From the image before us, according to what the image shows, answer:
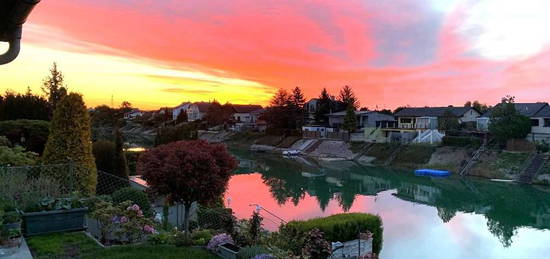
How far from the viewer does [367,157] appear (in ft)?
175

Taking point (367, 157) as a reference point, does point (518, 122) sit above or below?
above

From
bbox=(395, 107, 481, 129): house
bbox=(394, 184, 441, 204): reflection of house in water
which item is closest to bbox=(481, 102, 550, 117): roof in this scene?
bbox=(395, 107, 481, 129): house

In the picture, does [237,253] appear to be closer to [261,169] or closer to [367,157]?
[261,169]

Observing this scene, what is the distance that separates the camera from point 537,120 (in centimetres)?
4881

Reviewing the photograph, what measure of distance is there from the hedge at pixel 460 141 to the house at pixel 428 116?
33.7 feet

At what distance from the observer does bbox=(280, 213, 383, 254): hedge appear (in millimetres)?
10455

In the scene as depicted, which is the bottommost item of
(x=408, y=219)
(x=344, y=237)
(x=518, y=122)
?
(x=408, y=219)

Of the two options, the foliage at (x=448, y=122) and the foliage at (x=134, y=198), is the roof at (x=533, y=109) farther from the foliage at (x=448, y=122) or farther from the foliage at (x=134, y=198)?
the foliage at (x=134, y=198)

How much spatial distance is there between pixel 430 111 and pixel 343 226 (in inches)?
2231

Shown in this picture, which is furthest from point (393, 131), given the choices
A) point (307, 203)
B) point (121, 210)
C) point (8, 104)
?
point (121, 210)

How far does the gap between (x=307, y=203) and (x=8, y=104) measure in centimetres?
1918

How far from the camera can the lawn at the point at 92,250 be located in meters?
7.15

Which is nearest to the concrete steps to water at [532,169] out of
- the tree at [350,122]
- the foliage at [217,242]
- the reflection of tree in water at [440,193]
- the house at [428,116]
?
the reflection of tree in water at [440,193]

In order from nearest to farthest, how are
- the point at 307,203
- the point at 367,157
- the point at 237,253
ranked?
the point at 237,253 → the point at 307,203 → the point at 367,157
